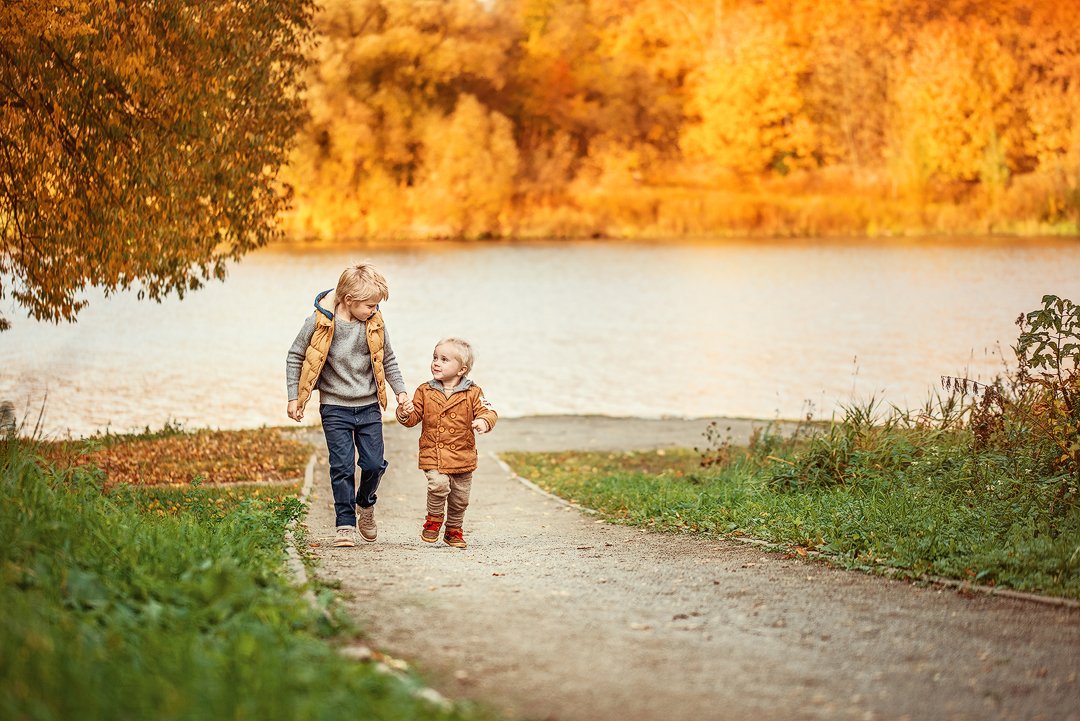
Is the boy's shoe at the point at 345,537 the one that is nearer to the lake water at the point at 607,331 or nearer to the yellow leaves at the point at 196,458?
the yellow leaves at the point at 196,458

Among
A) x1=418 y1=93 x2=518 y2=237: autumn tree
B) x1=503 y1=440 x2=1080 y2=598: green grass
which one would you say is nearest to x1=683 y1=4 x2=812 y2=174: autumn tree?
x1=418 y1=93 x2=518 y2=237: autumn tree

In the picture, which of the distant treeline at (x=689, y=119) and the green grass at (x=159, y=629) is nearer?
the green grass at (x=159, y=629)

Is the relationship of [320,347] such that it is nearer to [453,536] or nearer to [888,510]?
[453,536]

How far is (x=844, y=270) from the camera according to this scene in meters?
49.0

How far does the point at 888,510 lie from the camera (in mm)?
8672

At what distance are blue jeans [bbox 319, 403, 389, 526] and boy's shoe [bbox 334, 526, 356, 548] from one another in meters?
0.04

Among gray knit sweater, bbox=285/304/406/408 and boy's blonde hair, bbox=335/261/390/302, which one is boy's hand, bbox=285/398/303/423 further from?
boy's blonde hair, bbox=335/261/390/302

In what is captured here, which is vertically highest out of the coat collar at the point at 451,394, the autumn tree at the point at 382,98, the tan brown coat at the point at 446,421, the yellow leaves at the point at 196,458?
the autumn tree at the point at 382,98

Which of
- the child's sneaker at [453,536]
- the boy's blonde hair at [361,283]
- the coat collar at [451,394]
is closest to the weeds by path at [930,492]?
the child's sneaker at [453,536]

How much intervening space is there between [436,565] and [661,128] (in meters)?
65.8

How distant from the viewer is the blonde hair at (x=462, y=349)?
323 inches

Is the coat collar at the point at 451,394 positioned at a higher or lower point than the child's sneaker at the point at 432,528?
higher

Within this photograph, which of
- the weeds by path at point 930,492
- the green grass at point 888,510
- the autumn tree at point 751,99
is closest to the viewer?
the green grass at point 888,510

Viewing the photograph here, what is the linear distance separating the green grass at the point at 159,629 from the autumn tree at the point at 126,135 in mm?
5679
